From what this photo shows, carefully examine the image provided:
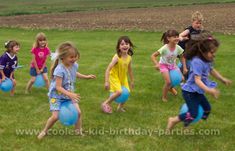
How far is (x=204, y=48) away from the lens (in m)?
6.40

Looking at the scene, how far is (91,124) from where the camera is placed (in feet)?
25.2

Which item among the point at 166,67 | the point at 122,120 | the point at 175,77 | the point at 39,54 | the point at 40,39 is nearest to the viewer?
the point at 122,120

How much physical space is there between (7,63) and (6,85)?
54cm

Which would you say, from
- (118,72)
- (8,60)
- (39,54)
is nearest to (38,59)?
(39,54)

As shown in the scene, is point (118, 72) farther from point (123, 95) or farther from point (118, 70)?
point (123, 95)

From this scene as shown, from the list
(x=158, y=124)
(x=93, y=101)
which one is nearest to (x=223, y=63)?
(x=93, y=101)

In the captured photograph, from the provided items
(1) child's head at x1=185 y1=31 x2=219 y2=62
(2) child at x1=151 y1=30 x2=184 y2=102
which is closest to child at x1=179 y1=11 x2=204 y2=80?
(2) child at x1=151 y1=30 x2=184 y2=102

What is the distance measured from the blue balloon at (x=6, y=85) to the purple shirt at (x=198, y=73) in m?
4.57

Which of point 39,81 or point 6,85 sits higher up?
point 6,85

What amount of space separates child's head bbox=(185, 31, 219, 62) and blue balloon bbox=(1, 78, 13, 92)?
186 inches

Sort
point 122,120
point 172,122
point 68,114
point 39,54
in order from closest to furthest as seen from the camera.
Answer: point 68,114, point 172,122, point 122,120, point 39,54

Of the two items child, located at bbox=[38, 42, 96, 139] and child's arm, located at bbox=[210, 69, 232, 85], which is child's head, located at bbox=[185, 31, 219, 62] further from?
child, located at bbox=[38, 42, 96, 139]

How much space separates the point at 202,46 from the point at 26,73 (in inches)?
304

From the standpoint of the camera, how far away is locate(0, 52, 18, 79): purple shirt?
9.64m
